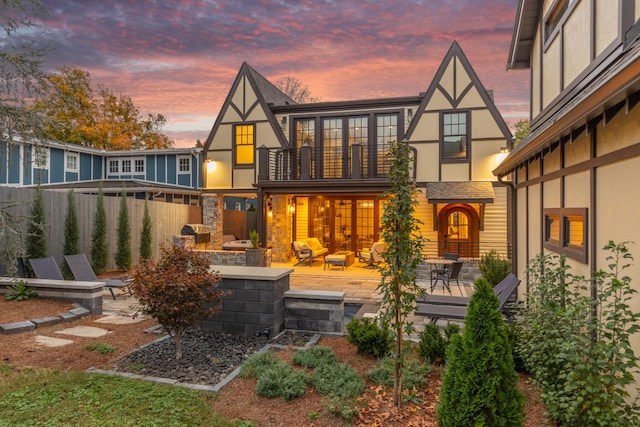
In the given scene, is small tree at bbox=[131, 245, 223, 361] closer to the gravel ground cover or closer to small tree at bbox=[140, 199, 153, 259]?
the gravel ground cover

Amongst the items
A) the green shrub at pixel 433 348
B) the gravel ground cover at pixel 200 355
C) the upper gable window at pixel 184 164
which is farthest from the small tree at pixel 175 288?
the upper gable window at pixel 184 164

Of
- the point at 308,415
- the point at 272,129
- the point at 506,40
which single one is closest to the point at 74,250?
the point at 272,129

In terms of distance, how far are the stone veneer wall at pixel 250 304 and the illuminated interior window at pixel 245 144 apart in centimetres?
1066

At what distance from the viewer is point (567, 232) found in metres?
5.36

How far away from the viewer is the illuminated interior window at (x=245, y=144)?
1644cm

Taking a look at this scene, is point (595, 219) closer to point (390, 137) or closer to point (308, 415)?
point (308, 415)

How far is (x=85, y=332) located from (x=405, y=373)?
17.5ft

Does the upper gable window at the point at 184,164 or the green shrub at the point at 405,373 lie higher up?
the upper gable window at the point at 184,164

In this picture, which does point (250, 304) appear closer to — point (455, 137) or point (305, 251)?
point (305, 251)

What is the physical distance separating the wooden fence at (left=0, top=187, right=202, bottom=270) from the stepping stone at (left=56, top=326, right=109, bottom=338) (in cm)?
194

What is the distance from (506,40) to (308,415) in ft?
50.0

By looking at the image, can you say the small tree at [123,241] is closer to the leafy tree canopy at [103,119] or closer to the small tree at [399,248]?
the small tree at [399,248]

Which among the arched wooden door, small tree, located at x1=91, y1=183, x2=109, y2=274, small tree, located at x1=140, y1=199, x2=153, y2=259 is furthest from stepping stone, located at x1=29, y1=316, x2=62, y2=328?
the arched wooden door

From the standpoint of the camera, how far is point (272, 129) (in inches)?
636
